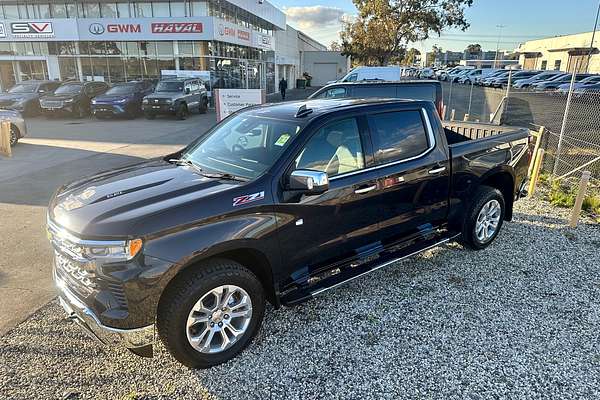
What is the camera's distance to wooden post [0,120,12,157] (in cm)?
1088

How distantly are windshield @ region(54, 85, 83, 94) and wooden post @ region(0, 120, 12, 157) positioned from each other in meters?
9.83

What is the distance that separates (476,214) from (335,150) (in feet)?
7.10

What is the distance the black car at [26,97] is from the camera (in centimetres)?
1912

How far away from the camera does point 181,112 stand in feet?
62.4

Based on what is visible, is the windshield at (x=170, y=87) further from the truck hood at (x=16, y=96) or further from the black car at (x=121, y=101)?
the truck hood at (x=16, y=96)

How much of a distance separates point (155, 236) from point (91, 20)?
2814 cm

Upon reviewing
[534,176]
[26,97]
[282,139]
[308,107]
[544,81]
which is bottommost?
[534,176]

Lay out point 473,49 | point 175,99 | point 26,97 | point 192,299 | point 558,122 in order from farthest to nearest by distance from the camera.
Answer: point 473,49
point 26,97
point 175,99
point 558,122
point 192,299

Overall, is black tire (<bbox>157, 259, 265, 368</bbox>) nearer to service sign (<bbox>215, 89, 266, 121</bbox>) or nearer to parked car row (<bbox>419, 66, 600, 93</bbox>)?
service sign (<bbox>215, 89, 266, 121</bbox>)

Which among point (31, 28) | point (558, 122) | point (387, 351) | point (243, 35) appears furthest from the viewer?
point (243, 35)

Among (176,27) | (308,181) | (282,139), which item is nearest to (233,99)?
(282,139)

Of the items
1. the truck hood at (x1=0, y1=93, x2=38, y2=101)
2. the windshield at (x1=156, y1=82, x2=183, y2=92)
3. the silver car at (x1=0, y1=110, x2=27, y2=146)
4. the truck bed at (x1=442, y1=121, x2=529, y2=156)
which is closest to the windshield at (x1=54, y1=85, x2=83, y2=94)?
the truck hood at (x1=0, y1=93, x2=38, y2=101)

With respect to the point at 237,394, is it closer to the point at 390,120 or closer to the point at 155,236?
the point at 155,236

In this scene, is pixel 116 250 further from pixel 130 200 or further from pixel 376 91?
pixel 376 91
